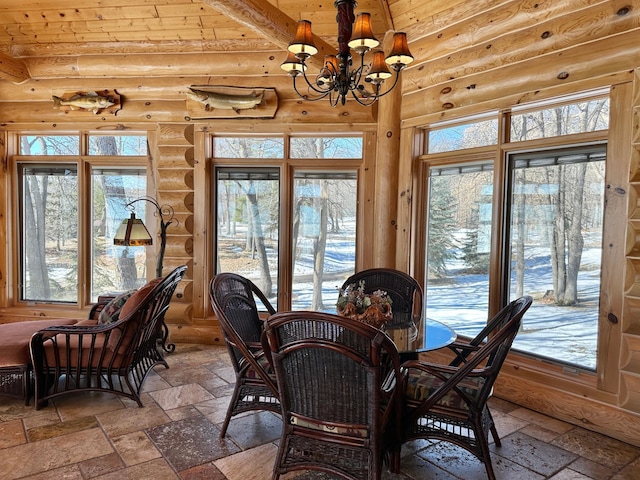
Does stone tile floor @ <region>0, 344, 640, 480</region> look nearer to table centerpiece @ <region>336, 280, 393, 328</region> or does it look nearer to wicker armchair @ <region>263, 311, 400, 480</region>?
wicker armchair @ <region>263, 311, 400, 480</region>

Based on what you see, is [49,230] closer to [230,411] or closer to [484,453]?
[230,411]

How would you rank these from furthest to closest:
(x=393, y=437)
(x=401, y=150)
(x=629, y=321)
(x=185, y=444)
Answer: (x=401, y=150), (x=629, y=321), (x=185, y=444), (x=393, y=437)

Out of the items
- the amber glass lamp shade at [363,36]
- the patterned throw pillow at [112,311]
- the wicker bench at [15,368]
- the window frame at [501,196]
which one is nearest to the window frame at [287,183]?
the window frame at [501,196]

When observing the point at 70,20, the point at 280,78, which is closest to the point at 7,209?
the point at 70,20

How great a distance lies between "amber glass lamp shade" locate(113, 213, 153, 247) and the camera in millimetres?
4141

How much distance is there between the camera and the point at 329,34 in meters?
4.57

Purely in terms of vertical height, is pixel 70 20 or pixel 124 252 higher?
pixel 70 20

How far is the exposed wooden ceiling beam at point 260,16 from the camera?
10.5 feet

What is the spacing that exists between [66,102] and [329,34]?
3.04 metres

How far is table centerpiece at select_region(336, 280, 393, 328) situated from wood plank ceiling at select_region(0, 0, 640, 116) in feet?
6.99

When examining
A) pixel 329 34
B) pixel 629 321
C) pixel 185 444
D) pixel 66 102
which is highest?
pixel 329 34

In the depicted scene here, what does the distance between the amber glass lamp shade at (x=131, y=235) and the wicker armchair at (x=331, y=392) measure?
2476mm

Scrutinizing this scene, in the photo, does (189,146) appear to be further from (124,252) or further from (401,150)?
(401,150)

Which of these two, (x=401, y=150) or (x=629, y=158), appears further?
(x=401, y=150)
